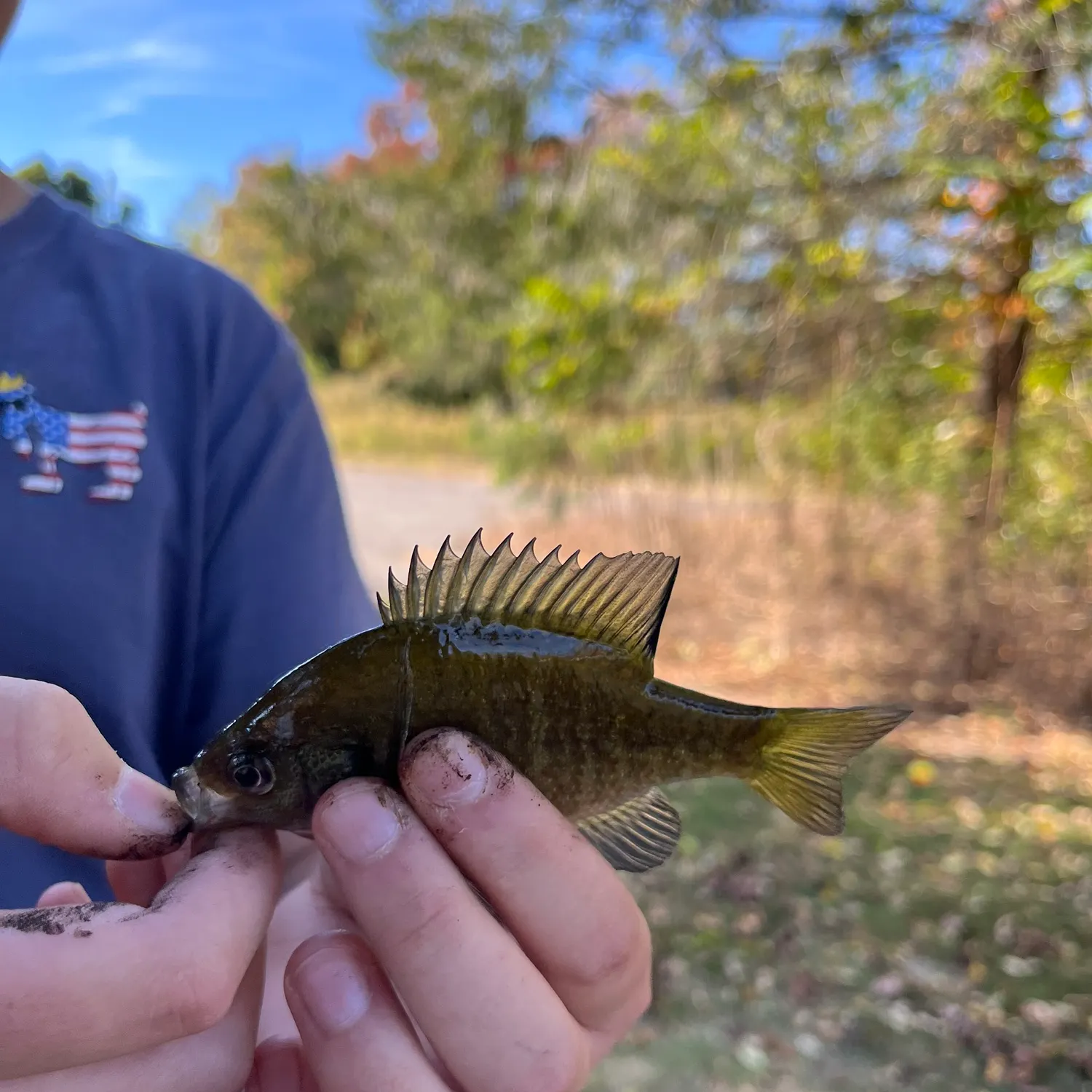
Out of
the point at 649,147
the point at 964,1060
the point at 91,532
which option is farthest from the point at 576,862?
the point at 649,147

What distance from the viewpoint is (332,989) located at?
1005 mm

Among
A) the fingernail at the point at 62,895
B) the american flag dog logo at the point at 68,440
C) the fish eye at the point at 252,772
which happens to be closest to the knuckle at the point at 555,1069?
the fish eye at the point at 252,772

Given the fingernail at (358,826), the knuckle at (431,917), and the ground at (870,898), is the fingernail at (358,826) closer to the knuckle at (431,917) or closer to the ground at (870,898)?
the knuckle at (431,917)

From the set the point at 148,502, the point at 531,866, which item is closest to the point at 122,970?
the point at 531,866

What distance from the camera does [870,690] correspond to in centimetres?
612

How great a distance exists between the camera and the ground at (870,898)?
3295 mm

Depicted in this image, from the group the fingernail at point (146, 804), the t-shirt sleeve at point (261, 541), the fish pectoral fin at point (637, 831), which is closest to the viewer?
the fingernail at point (146, 804)

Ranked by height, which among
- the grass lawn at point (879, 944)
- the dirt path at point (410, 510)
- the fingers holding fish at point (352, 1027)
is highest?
the fingers holding fish at point (352, 1027)

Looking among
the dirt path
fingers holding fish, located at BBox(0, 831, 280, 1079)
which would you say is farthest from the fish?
the dirt path

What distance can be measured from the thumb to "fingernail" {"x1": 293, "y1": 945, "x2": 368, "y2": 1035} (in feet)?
0.74

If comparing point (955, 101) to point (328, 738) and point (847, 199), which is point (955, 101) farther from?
point (328, 738)

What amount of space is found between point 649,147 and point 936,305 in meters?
1.90

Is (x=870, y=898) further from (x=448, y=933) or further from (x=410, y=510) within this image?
(x=410, y=510)

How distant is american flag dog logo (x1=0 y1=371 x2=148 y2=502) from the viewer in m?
1.31
